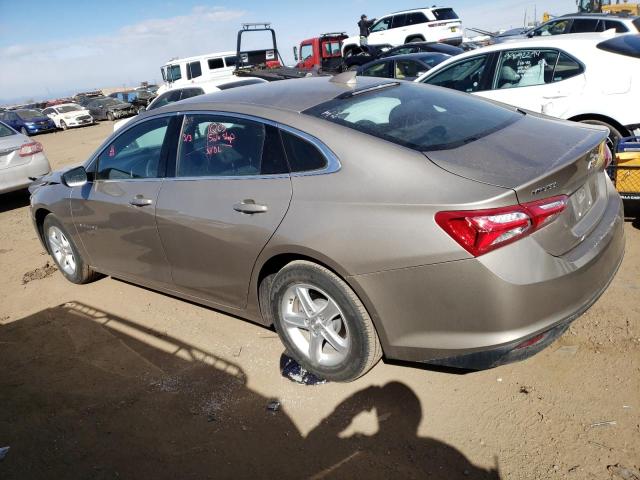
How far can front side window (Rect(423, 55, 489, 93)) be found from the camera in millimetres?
6199

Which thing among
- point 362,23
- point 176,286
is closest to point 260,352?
point 176,286

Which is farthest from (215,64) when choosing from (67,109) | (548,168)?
(548,168)

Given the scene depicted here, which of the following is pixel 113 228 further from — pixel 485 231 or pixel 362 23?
pixel 362 23

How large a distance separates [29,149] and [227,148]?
6.62 meters

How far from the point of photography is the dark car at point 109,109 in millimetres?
29281

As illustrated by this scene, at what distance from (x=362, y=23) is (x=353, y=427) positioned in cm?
2043

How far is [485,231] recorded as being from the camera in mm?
2193

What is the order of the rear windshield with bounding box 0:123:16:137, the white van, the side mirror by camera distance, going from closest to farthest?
1. the side mirror
2. the rear windshield with bounding box 0:123:16:137
3. the white van

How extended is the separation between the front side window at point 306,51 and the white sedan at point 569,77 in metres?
16.8

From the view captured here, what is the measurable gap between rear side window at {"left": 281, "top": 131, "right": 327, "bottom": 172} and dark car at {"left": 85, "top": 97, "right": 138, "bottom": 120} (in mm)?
28342

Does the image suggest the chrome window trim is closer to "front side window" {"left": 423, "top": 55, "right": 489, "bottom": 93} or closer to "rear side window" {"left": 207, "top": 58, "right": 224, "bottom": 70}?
"front side window" {"left": 423, "top": 55, "right": 489, "bottom": 93}

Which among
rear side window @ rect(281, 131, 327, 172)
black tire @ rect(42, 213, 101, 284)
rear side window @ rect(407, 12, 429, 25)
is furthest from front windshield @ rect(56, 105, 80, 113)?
rear side window @ rect(281, 131, 327, 172)

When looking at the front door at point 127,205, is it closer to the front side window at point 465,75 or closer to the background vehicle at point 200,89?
the front side window at point 465,75

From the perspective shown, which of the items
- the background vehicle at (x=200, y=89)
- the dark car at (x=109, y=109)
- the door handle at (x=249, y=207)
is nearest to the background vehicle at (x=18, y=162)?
the background vehicle at (x=200, y=89)
